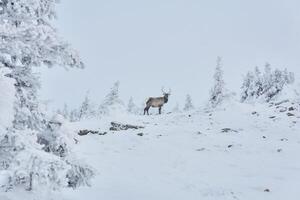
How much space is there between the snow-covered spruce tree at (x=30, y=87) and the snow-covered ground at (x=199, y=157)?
279 centimetres

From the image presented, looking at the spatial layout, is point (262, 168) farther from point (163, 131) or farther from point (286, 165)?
point (163, 131)

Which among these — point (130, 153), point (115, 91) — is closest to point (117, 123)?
point (130, 153)

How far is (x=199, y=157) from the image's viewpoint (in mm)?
25016

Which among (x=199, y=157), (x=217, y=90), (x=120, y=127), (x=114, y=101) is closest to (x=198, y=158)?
(x=199, y=157)

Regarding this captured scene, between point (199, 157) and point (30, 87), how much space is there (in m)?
16.4

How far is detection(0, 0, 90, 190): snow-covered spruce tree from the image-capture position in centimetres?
805

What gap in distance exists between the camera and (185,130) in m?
32.4

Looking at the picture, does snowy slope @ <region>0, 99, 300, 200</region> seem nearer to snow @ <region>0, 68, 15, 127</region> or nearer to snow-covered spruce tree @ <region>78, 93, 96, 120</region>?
snow @ <region>0, 68, 15, 127</region>

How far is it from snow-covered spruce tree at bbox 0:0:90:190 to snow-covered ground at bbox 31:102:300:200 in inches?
110

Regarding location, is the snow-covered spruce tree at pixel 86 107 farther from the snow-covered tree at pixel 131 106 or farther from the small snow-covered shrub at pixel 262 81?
the small snow-covered shrub at pixel 262 81

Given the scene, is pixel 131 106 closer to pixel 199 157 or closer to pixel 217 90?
pixel 217 90

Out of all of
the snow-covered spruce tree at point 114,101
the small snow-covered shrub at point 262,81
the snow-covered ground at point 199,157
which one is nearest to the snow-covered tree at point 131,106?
the small snow-covered shrub at point 262,81

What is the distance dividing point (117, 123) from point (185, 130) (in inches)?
250

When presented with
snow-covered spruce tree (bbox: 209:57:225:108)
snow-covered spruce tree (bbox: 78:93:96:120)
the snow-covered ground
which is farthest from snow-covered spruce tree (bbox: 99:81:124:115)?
snow-covered spruce tree (bbox: 78:93:96:120)
